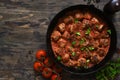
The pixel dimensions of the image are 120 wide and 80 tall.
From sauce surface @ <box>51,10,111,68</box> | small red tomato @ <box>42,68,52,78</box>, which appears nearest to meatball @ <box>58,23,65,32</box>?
sauce surface @ <box>51,10,111,68</box>

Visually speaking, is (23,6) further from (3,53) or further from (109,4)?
(109,4)

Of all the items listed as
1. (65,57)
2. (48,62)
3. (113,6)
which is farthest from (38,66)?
(113,6)

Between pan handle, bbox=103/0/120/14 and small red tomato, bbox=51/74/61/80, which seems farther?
small red tomato, bbox=51/74/61/80

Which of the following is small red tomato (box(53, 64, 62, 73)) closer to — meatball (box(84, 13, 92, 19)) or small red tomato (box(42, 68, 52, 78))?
small red tomato (box(42, 68, 52, 78))

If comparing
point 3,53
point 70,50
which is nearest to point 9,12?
point 3,53

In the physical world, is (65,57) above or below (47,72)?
above

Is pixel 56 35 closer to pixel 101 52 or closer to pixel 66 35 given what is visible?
pixel 66 35
